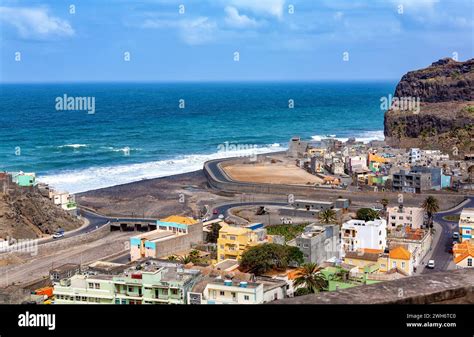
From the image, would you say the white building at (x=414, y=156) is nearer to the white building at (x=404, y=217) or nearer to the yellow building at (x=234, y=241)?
the white building at (x=404, y=217)

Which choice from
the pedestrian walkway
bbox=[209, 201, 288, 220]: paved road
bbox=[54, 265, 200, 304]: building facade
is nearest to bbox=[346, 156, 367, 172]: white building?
bbox=[209, 201, 288, 220]: paved road

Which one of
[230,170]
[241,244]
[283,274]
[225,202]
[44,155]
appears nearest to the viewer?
[283,274]

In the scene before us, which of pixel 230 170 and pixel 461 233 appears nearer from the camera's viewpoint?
pixel 461 233

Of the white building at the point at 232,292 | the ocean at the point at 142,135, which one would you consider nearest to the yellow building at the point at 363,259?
the white building at the point at 232,292

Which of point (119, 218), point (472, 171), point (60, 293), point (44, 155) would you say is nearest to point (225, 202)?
point (119, 218)

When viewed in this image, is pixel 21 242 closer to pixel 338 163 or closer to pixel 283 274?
pixel 283 274

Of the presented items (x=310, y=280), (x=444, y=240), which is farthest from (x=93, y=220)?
(x=310, y=280)

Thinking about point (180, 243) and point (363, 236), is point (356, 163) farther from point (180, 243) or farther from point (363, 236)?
point (180, 243)

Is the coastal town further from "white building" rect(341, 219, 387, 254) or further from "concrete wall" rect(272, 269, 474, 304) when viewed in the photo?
"concrete wall" rect(272, 269, 474, 304)
